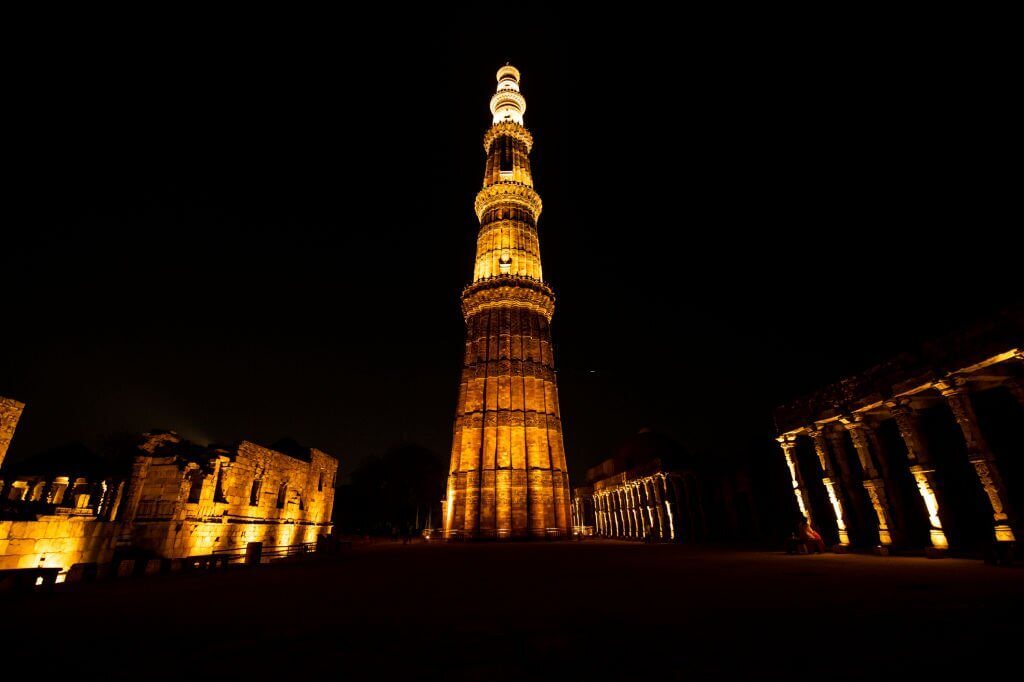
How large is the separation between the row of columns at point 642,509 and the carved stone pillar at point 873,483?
1326 cm

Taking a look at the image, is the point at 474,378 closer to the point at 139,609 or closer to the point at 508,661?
the point at 139,609

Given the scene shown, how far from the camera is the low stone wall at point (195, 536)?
13094 millimetres

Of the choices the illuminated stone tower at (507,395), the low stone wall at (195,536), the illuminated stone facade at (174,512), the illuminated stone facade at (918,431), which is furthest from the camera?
the illuminated stone tower at (507,395)

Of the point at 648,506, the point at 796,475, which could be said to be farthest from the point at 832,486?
the point at 648,506

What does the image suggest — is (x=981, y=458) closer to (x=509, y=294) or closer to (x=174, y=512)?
(x=174, y=512)

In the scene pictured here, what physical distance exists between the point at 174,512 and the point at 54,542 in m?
2.63

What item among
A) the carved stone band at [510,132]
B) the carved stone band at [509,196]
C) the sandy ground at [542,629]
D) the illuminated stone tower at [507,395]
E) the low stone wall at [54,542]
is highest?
the carved stone band at [510,132]

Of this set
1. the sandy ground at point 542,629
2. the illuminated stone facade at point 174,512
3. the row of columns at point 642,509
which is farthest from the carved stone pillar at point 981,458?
the illuminated stone facade at point 174,512

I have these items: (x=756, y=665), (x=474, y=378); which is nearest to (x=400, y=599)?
(x=756, y=665)

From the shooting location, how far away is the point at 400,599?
677 centimetres

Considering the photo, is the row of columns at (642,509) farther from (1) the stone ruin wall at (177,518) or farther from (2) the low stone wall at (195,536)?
(2) the low stone wall at (195,536)

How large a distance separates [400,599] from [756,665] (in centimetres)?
516

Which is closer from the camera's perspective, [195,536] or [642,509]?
[195,536]

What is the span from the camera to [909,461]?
1324 centimetres
